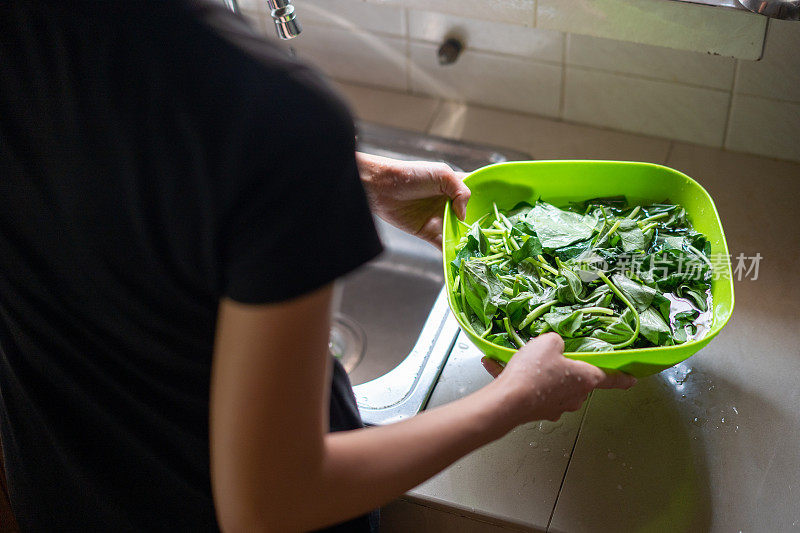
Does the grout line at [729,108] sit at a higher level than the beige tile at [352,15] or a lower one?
lower

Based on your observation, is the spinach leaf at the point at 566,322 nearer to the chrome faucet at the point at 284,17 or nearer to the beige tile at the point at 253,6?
the chrome faucet at the point at 284,17

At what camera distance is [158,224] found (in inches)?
17.9

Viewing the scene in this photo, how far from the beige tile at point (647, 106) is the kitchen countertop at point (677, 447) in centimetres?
25

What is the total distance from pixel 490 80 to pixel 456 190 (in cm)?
46

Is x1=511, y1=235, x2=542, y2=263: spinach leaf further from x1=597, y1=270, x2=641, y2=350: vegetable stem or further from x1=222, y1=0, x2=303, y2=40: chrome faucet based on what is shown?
x1=222, y1=0, x2=303, y2=40: chrome faucet

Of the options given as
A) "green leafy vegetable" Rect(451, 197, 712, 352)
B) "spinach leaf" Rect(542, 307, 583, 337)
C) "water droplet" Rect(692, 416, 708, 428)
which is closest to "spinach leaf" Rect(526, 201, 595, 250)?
"green leafy vegetable" Rect(451, 197, 712, 352)

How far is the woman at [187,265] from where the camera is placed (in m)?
0.41

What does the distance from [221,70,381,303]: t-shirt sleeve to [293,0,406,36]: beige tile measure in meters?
0.98

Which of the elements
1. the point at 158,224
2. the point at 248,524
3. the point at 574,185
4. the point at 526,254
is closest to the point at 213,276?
the point at 158,224

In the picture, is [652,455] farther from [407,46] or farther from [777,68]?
[407,46]

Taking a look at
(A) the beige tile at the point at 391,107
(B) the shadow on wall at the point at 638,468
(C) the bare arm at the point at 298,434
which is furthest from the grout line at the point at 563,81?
(C) the bare arm at the point at 298,434

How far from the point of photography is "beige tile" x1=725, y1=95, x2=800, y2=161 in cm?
117

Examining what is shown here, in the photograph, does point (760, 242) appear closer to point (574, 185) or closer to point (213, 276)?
point (574, 185)

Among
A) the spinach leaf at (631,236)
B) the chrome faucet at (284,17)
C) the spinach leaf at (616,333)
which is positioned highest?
the chrome faucet at (284,17)
